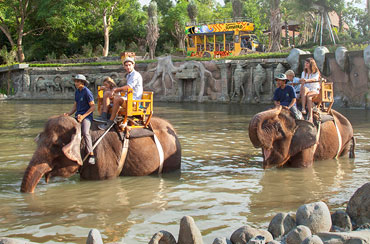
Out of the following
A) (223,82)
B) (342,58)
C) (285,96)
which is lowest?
(285,96)

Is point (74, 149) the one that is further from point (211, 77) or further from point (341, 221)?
point (211, 77)

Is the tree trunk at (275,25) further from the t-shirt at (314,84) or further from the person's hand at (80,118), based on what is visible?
the person's hand at (80,118)

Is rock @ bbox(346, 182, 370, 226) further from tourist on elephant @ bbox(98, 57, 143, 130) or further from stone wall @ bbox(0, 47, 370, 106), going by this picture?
stone wall @ bbox(0, 47, 370, 106)

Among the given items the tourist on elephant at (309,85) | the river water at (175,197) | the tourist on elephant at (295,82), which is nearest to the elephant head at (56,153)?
the river water at (175,197)

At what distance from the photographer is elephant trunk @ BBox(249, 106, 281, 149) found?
Result: 24.3 ft

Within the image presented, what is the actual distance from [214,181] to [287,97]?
2.09m

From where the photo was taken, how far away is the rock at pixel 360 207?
4863mm

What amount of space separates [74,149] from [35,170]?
0.58 meters

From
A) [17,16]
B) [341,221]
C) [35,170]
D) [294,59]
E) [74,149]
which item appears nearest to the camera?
[341,221]

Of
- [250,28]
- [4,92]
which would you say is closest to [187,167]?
[250,28]

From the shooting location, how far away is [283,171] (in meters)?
8.03

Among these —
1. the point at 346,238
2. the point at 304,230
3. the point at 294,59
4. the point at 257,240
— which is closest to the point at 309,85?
the point at 304,230

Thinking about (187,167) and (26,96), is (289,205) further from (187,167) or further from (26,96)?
(26,96)

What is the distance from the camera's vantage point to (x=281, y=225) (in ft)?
14.9
